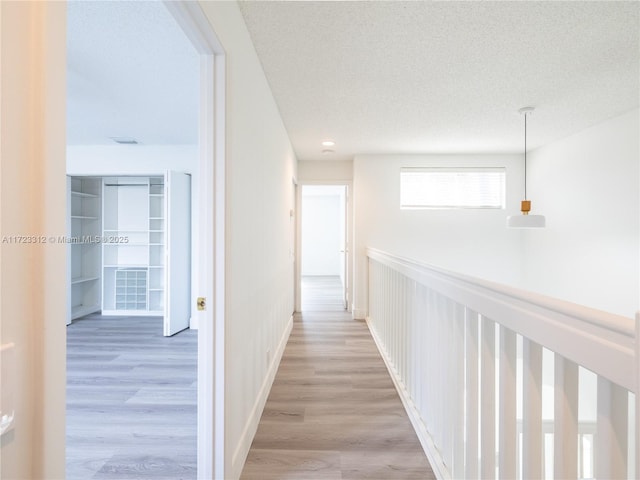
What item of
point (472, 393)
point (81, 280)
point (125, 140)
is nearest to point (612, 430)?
point (472, 393)

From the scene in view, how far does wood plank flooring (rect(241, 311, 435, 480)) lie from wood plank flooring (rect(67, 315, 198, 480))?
19.0 inches

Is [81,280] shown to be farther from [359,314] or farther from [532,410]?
[532,410]

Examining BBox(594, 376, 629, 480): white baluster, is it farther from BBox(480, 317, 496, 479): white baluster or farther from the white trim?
the white trim

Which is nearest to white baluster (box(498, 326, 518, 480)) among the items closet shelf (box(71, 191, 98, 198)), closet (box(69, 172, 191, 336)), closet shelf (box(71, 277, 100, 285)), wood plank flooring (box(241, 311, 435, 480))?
wood plank flooring (box(241, 311, 435, 480))

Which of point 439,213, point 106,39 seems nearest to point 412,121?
point 439,213

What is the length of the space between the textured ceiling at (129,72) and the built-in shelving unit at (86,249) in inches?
50.0

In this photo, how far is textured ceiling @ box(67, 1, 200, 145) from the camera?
1762 millimetres

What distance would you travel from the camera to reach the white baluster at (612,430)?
64 cm

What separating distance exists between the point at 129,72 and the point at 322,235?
7738 mm

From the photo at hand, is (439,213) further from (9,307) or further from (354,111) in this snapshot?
(9,307)

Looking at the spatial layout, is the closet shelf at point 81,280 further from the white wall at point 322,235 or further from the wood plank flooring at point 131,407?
the white wall at point 322,235

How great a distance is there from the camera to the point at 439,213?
470 cm

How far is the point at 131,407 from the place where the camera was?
2.28m

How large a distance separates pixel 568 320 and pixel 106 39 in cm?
261
